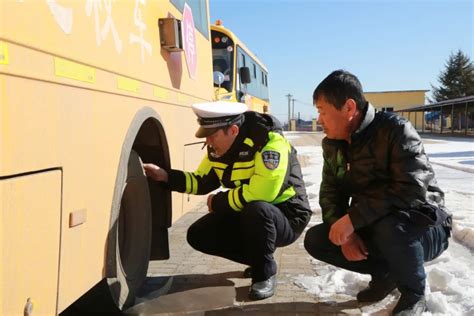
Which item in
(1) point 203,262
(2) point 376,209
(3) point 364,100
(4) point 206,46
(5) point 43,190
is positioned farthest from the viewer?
(4) point 206,46

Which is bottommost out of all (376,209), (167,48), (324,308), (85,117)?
(324,308)

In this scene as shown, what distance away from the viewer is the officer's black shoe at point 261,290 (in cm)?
317

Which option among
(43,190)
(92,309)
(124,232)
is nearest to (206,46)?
(124,232)

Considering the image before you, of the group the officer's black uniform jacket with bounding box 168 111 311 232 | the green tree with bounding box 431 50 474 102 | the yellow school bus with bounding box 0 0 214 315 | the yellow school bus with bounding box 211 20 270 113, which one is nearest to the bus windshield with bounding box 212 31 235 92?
the yellow school bus with bounding box 211 20 270 113

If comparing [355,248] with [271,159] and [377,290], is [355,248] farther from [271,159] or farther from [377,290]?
[271,159]

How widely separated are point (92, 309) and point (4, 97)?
197 centimetres

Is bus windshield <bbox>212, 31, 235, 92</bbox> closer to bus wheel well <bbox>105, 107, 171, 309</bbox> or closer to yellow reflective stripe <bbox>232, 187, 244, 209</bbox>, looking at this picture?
bus wheel well <bbox>105, 107, 171, 309</bbox>

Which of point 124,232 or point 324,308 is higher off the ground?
point 124,232

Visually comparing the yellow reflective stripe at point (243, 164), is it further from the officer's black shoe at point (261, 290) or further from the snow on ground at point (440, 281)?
the snow on ground at point (440, 281)

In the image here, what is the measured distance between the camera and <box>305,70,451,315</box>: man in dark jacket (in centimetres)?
259

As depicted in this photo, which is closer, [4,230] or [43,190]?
[4,230]

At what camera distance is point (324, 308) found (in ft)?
10.0

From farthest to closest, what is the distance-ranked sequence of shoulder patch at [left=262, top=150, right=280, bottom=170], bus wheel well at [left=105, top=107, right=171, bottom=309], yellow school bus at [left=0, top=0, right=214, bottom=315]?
shoulder patch at [left=262, top=150, right=280, bottom=170], bus wheel well at [left=105, top=107, right=171, bottom=309], yellow school bus at [left=0, top=0, right=214, bottom=315]

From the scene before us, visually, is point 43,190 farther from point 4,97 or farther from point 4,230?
point 4,97
